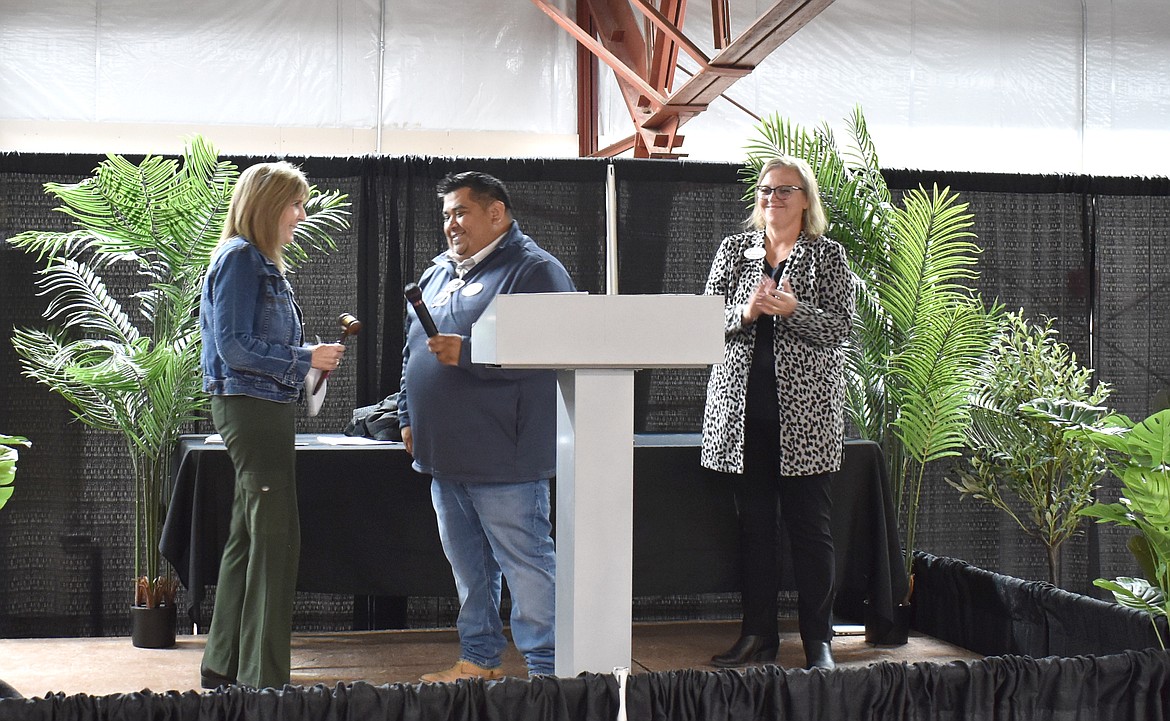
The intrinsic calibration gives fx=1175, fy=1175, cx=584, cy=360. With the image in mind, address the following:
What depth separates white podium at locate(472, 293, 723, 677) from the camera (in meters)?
1.62

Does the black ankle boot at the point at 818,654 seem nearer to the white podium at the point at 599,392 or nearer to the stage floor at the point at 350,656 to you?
the stage floor at the point at 350,656

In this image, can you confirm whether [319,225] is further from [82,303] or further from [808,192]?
[808,192]

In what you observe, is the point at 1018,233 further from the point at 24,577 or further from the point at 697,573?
the point at 24,577

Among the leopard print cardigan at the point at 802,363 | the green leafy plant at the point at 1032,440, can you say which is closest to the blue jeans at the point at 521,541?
the leopard print cardigan at the point at 802,363

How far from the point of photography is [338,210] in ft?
14.1

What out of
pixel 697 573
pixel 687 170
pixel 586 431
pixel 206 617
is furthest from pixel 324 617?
→ pixel 586 431

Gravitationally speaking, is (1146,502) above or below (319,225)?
below

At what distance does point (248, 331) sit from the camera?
9.19 ft

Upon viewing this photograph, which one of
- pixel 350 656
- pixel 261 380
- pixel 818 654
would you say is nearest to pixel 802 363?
pixel 818 654

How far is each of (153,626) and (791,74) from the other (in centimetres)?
456

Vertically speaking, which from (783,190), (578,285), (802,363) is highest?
(783,190)

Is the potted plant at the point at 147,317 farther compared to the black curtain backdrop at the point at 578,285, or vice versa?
the black curtain backdrop at the point at 578,285

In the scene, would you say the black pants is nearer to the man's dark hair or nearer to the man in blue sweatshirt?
the man in blue sweatshirt

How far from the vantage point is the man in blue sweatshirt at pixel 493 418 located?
116 inches
